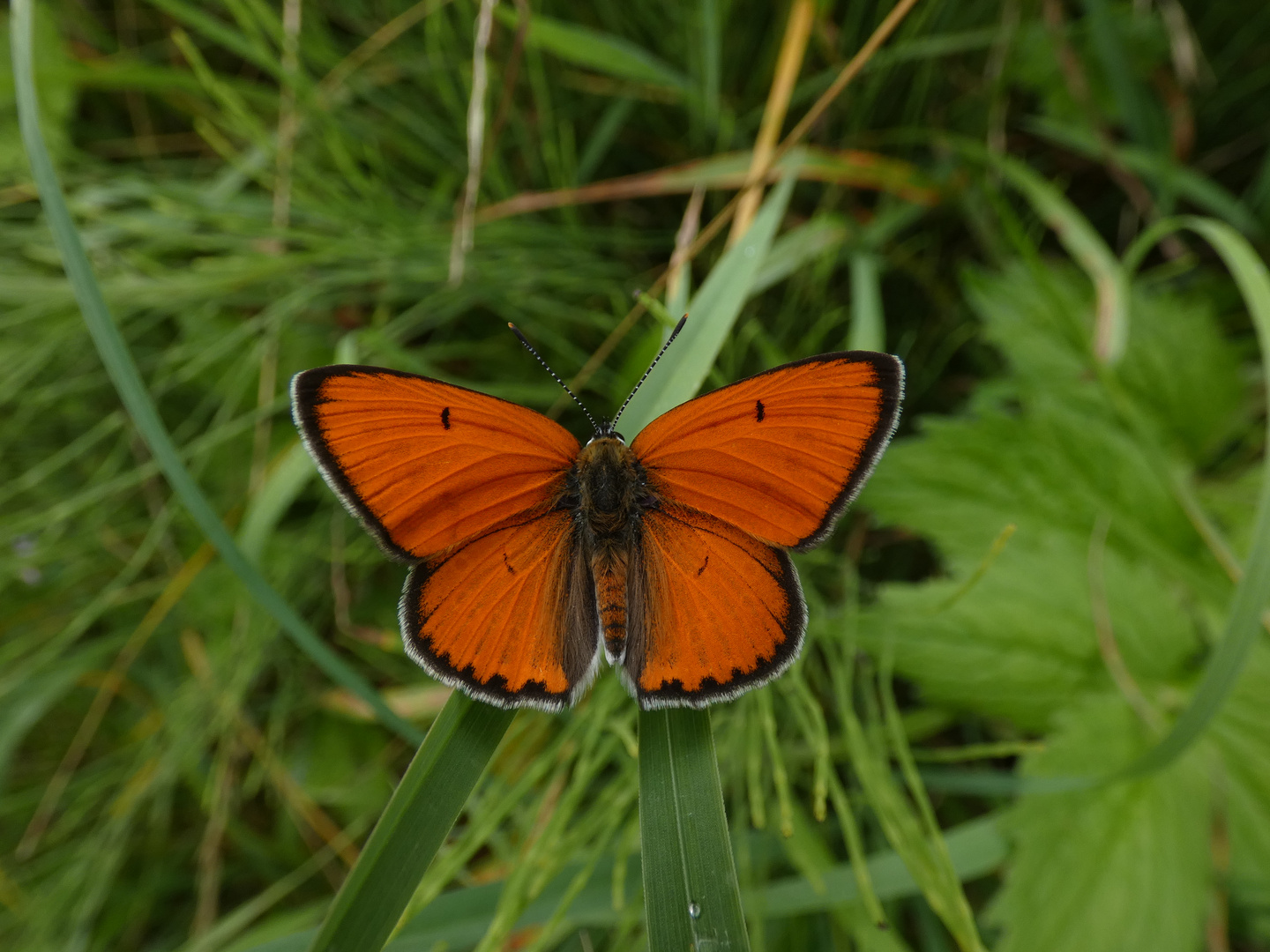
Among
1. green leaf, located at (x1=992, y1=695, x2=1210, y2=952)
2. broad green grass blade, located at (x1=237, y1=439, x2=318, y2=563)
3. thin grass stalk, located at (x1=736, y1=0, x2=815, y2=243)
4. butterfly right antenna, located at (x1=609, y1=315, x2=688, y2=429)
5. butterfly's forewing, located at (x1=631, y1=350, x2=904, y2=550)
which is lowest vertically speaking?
green leaf, located at (x1=992, y1=695, x2=1210, y2=952)

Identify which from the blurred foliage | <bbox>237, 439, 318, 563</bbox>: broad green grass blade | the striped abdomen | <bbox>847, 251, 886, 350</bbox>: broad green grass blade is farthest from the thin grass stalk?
<bbox>237, 439, 318, 563</bbox>: broad green grass blade

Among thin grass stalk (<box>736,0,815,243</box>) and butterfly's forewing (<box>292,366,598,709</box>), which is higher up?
thin grass stalk (<box>736,0,815,243</box>)

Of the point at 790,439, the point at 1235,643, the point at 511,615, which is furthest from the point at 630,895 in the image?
the point at 1235,643

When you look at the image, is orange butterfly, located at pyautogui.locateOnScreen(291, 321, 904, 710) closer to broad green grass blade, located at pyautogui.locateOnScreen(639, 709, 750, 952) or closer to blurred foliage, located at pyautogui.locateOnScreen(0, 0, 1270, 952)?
broad green grass blade, located at pyautogui.locateOnScreen(639, 709, 750, 952)

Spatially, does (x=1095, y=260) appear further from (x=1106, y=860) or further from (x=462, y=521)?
(x=462, y=521)

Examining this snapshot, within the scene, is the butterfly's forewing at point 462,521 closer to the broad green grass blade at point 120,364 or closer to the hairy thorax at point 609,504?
the hairy thorax at point 609,504

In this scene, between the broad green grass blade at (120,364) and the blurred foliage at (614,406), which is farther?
the blurred foliage at (614,406)

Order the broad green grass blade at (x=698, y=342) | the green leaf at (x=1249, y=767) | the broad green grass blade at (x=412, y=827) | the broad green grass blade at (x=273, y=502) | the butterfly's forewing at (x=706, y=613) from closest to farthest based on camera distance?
the broad green grass blade at (x=412, y=827)
the butterfly's forewing at (x=706, y=613)
the broad green grass blade at (x=698, y=342)
the green leaf at (x=1249, y=767)
the broad green grass blade at (x=273, y=502)

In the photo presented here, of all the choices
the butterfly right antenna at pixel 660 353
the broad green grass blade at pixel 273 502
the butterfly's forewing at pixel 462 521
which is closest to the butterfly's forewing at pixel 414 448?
the butterfly's forewing at pixel 462 521
